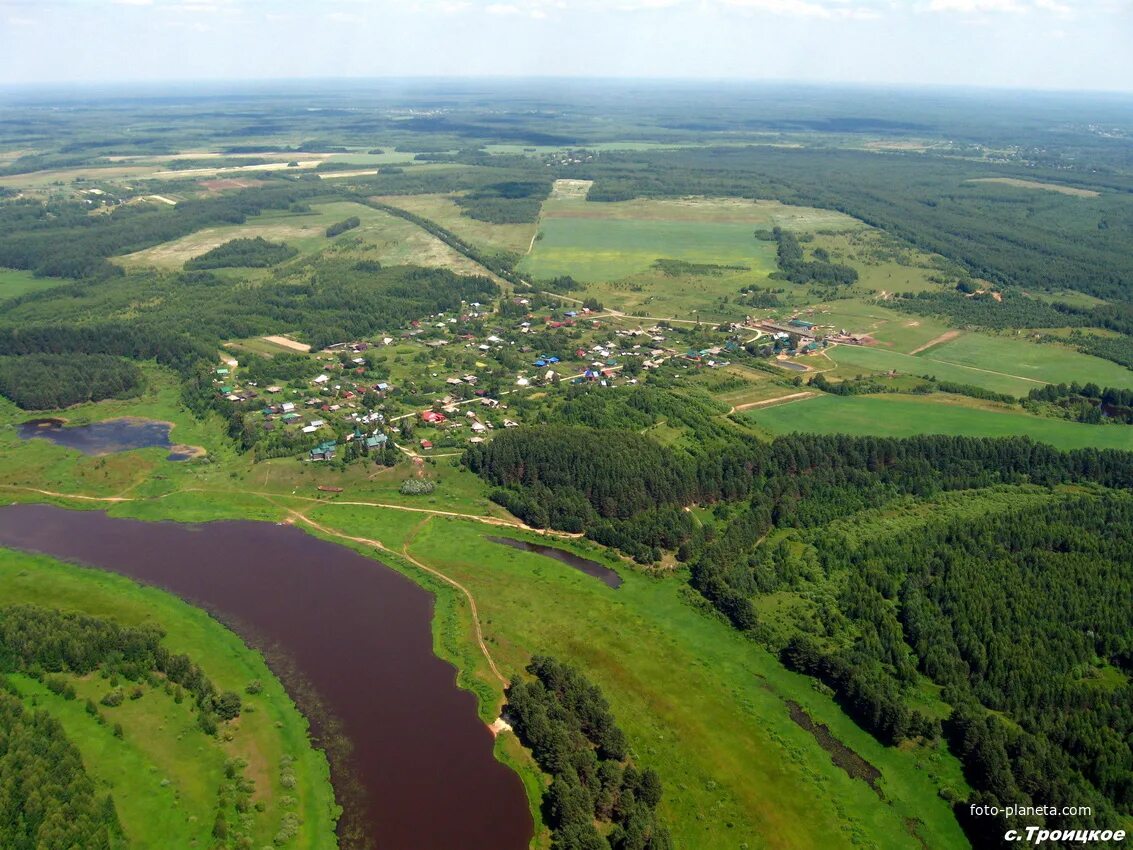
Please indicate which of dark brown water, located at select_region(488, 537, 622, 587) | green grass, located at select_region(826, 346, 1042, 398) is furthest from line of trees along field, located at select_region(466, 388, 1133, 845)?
green grass, located at select_region(826, 346, 1042, 398)

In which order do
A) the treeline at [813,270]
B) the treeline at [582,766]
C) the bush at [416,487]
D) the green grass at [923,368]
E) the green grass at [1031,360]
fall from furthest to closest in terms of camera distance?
the treeline at [813,270] < the green grass at [1031,360] < the green grass at [923,368] < the bush at [416,487] < the treeline at [582,766]

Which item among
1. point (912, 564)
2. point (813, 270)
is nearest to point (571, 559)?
point (912, 564)

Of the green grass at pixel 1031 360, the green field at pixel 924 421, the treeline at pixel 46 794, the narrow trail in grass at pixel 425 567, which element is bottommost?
the narrow trail in grass at pixel 425 567

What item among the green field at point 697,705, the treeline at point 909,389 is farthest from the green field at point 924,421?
the green field at point 697,705

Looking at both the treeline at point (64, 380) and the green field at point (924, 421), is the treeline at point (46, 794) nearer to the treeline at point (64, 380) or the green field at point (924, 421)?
the treeline at point (64, 380)

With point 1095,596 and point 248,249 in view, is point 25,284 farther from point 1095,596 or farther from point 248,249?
point 1095,596

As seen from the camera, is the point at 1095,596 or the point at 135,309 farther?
the point at 135,309

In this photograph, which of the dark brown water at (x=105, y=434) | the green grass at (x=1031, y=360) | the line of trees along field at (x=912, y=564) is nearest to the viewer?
the line of trees along field at (x=912, y=564)

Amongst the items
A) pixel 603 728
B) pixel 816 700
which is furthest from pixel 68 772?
pixel 816 700
